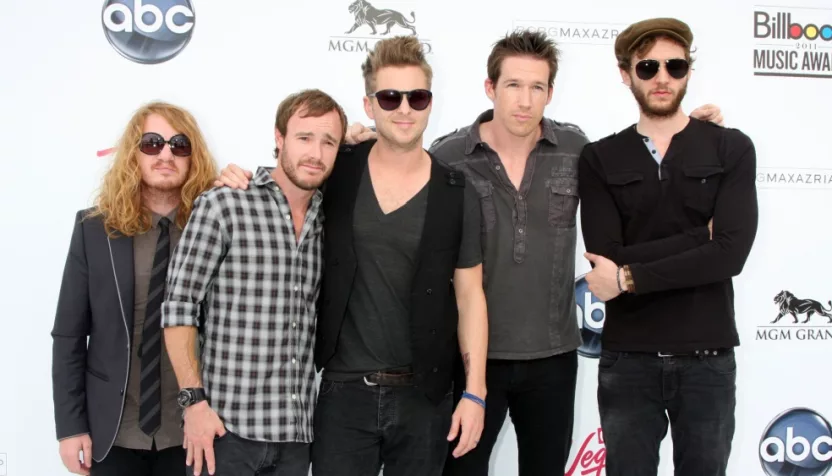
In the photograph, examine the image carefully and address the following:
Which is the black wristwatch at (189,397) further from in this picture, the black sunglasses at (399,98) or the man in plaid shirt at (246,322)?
the black sunglasses at (399,98)

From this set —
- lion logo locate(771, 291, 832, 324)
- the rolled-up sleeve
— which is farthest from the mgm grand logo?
lion logo locate(771, 291, 832, 324)

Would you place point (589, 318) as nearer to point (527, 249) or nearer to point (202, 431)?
point (527, 249)

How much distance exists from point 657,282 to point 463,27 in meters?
1.70

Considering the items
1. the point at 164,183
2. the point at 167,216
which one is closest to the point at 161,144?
the point at 164,183

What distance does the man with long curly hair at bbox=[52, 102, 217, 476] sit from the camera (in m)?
2.10

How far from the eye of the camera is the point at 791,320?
3480 millimetres

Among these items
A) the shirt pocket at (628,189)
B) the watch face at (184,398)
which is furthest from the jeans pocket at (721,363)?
the watch face at (184,398)

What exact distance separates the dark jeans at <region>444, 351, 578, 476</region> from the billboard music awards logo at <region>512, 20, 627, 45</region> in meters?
1.75

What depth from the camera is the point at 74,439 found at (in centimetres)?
210

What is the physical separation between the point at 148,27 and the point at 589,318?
2531 mm

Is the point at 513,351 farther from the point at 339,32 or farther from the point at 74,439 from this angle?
the point at 339,32

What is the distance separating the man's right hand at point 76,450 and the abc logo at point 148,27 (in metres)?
1.73

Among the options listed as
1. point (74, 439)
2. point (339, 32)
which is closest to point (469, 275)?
point (74, 439)

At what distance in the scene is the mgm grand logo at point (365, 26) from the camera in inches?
123
